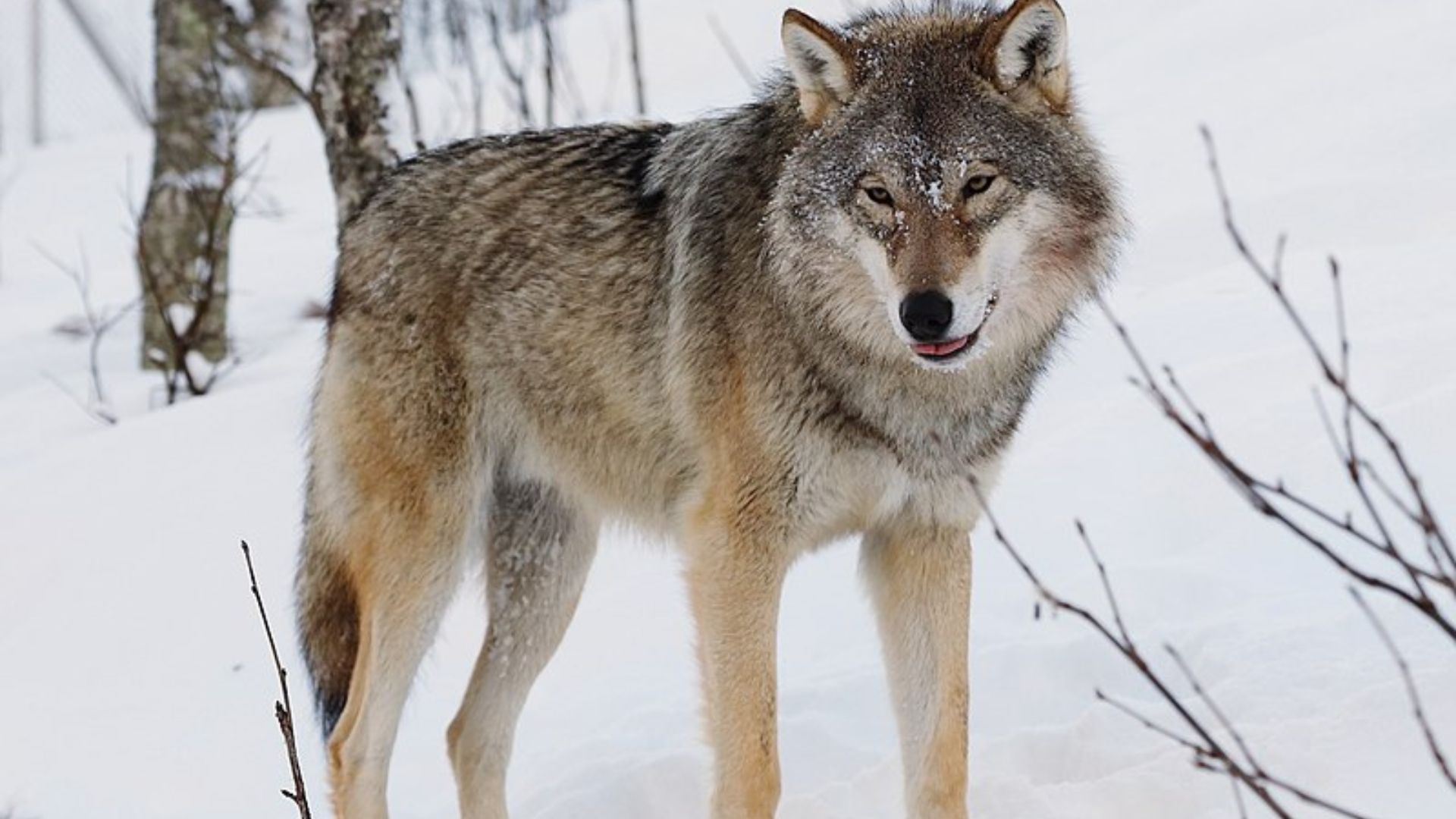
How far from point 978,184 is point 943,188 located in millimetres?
75

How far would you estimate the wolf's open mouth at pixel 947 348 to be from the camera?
10.4 feet

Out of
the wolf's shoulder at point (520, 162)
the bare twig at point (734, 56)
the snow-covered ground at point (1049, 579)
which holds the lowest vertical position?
the snow-covered ground at point (1049, 579)

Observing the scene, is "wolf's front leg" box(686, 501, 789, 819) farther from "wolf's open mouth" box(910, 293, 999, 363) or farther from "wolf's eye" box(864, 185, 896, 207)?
"wolf's eye" box(864, 185, 896, 207)

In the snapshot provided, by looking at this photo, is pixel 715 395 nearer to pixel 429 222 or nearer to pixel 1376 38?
pixel 429 222

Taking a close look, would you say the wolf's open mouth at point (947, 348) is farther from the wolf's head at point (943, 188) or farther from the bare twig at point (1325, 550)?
the bare twig at point (1325, 550)

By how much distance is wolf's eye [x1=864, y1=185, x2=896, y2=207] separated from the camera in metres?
3.32

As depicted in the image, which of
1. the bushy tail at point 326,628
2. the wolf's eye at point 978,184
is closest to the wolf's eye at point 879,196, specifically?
the wolf's eye at point 978,184

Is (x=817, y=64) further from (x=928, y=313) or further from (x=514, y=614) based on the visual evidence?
(x=514, y=614)

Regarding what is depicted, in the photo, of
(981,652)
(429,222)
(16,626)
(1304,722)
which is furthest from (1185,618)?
(16,626)

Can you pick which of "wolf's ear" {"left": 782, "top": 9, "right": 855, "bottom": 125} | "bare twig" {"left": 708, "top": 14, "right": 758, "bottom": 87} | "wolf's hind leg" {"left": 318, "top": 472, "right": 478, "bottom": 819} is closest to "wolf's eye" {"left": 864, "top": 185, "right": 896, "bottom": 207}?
"wolf's ear" {"left": 782, "top": 9, "right": 855, "bottom": 125}

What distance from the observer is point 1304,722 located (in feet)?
12.1

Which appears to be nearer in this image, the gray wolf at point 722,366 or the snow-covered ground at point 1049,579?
the gray wolf at point 722,366

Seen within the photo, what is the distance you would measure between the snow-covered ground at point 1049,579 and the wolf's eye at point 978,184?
80 cm

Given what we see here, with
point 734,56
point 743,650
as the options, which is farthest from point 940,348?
point 734,56
